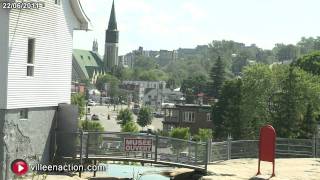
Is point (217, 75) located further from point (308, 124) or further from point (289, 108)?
point (308, 124)

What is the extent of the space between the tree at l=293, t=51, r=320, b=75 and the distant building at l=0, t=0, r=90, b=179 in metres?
65.0

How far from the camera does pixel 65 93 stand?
75.8 ft

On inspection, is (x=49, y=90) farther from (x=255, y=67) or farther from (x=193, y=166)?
(x=255, y=67)

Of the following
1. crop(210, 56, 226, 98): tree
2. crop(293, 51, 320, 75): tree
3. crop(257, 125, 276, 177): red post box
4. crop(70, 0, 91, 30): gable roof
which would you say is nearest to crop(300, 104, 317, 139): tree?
crop(257, 125, 276, 177): red post box

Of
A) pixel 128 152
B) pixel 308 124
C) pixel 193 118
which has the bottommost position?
pixel 193 118

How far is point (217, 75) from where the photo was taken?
14375 cm

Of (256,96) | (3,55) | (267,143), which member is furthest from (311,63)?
(3,55)

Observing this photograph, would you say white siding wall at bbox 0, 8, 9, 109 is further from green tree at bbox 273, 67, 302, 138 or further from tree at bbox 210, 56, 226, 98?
tree at bbox 210, 56, 226, 98

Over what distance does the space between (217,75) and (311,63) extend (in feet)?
193

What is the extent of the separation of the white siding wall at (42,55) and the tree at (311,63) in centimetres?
6469

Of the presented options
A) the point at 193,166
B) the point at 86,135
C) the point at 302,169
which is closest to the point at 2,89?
the point at 86,135

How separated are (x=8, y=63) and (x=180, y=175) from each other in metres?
8.94

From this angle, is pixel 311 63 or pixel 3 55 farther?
pixel 311 63

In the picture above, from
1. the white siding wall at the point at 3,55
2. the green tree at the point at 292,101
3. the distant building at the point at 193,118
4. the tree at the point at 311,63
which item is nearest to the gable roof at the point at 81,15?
the white siding wall at the point at 3,55
